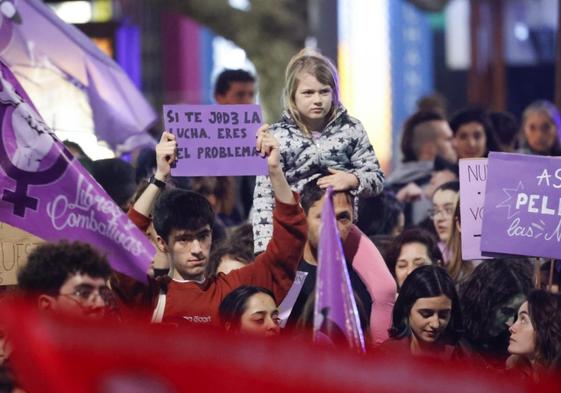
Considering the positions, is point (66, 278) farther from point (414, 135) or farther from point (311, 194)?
point (414, 135)

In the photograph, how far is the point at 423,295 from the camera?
706cm

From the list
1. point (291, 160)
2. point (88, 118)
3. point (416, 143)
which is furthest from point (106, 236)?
point (416, 143)

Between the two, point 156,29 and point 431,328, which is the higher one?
point 156,29

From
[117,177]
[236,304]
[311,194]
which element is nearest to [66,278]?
[236,304]

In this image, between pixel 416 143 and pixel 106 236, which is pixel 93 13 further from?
pixel 106 236

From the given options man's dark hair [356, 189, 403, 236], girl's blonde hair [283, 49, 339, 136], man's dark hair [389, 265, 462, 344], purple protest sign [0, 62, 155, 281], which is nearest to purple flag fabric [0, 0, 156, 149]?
man's dark hair [356, 189, 403, 236]

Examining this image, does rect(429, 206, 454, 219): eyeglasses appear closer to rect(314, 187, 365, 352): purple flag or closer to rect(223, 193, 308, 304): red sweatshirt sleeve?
rect(223, 193, 308, 304): red sweatshirt sleeve

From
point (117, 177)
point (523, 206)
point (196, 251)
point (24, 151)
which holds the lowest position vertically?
point (196, 251)

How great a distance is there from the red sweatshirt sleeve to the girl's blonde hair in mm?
680

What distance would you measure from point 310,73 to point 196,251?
1032 mm

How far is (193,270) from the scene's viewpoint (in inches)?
267

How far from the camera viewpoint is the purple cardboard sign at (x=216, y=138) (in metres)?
7.23

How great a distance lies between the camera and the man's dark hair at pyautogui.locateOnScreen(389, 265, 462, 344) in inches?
278

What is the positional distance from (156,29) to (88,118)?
2019 cm
